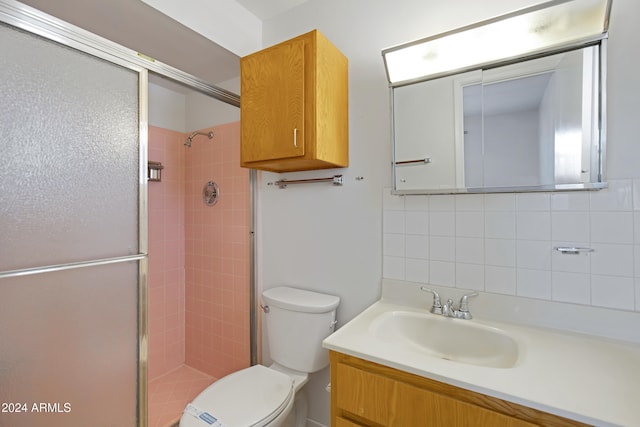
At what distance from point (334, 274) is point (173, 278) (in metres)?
1.56

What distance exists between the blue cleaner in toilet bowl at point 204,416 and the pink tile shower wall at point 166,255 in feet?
4.23

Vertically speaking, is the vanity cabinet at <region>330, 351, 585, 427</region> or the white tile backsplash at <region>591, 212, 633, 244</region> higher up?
the white tile backsplash at <region>591, 212, 633, 244</region>

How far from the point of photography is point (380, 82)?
1.45 m

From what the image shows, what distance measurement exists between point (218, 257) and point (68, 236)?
Answer: 126cm

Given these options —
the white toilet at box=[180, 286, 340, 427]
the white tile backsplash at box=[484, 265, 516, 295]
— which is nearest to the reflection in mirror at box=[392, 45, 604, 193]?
the white tile backsplash at box=[484, 265, 516, 295]

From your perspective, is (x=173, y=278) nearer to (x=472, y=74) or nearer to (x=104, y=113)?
(x=104, y=113)

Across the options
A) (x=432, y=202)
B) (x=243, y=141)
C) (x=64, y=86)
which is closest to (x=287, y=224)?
(x=243, y=141)

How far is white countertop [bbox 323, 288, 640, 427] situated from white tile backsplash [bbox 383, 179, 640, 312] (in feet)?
0.55

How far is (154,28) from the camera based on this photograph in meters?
1.55

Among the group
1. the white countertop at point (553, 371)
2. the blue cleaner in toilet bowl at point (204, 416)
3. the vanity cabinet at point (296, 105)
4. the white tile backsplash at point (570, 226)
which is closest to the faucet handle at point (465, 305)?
the white countertop at point (553, 371)

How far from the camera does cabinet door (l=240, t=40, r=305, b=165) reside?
1320 mm

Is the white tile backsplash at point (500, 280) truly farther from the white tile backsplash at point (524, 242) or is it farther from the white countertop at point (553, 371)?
the white countertop at point (553, 371)

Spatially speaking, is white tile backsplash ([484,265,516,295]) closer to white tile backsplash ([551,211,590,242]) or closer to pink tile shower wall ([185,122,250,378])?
white tile backsplash ([551,211,590,242])

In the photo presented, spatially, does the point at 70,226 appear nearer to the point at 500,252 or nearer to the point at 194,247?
the point at 194,247
